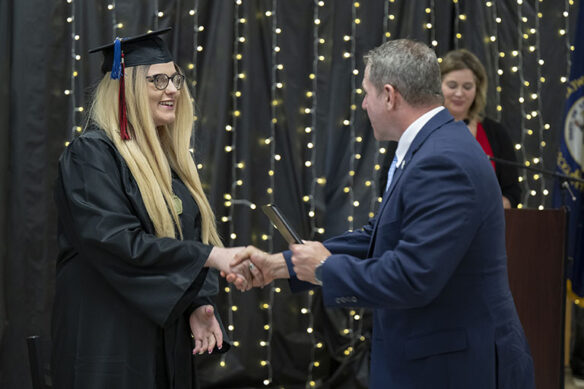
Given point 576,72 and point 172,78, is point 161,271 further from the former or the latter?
point 576,72

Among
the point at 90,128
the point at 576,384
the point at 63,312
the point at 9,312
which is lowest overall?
the point at 576,384

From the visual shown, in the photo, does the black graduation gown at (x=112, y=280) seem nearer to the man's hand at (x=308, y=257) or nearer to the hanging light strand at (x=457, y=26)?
the man's hand at (x=308, y=257)

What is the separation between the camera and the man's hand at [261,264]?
2598 millimetres

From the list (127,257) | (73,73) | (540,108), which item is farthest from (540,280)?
(73,73)

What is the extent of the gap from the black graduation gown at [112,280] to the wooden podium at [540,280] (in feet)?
5.39

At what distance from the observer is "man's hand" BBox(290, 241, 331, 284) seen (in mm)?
2244

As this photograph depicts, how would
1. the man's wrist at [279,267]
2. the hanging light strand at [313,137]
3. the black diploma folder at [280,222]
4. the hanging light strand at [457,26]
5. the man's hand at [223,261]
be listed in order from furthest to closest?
the hanging light strand at [457,26] < the hanging light strand at [313,137] < the man's wrist at [279,267] < the man's hand at [223,261] < the black diploma folder at [280,222]

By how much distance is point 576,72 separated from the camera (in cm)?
476

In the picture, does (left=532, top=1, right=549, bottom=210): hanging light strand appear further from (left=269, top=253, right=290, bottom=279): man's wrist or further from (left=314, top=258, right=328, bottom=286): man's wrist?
(left=314, top=258, right=328, bottom=286): man's wrist

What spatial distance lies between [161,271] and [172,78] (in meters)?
0.67

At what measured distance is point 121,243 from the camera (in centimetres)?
234

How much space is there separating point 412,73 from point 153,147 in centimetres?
89

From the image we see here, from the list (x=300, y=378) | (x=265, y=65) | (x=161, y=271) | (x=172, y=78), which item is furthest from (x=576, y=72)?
(x=161, y=271)

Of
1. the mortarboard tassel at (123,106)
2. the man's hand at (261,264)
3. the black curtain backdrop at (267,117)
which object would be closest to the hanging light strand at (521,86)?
the black curtain backdrop at (267,117)
